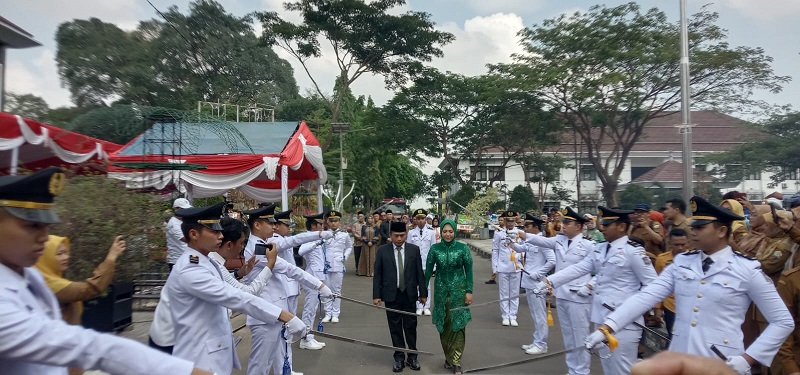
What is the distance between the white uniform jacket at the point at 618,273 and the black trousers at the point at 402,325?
2.22 meters

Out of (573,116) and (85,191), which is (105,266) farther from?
(573,116)

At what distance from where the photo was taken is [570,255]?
699 cm

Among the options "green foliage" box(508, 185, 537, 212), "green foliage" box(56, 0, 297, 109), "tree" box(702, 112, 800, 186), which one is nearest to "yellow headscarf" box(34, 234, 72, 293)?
"green foliage" box(56, 0, 297, 109)

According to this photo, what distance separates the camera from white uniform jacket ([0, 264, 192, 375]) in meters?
1.72

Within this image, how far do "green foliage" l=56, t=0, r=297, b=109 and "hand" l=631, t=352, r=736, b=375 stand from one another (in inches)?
690

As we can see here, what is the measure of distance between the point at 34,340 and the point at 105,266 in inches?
94.5

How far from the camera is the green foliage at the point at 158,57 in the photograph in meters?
20.2

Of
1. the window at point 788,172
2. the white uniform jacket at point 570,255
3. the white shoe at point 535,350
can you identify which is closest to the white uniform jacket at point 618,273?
the white uniform jacket at point 570,255

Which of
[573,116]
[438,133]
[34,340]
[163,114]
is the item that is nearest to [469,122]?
[438,133]

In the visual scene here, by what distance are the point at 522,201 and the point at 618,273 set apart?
95.8ft

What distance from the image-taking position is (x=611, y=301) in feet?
18.4

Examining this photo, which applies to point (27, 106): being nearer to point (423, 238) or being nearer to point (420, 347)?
point (423, 238)

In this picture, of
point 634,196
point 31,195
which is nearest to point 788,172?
point 634,196

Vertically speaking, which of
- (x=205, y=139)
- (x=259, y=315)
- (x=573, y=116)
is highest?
(x=573, y=116)
